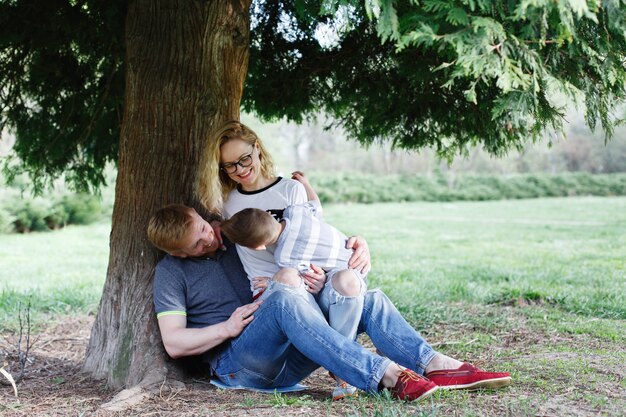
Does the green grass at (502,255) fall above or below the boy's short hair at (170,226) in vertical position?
below

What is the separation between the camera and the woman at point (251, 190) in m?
3.70

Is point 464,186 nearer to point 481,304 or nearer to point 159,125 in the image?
point 481,304

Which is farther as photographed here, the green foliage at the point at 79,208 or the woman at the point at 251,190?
the green foliage at the point at 79,208

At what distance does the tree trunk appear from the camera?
159 inches

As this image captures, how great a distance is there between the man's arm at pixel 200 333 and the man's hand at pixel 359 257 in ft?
1.91

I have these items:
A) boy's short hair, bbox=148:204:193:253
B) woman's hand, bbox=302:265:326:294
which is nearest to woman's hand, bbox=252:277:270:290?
woman's hand, bbox=302:265:326:294

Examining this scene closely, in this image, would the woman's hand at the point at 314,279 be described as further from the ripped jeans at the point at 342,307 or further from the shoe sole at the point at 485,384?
the shoe sole at the point at 485,384

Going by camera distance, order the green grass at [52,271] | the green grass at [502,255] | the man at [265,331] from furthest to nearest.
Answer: the green grass at [502,255], the green grass at [52,271], the man at [265,331]

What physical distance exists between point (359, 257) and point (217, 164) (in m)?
0.96

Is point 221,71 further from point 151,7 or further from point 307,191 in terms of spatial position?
point 307,191

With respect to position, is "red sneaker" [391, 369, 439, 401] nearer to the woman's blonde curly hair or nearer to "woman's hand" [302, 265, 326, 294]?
"woman's hand" [302, 265, 326, 294]

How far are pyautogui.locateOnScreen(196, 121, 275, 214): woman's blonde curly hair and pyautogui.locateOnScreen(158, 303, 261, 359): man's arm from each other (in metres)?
0.69

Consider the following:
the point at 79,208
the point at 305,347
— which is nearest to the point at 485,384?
the point at 305,347

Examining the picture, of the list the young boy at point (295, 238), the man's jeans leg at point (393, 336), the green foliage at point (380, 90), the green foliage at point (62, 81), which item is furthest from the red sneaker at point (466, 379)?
the green foliage at point (62, 81)
